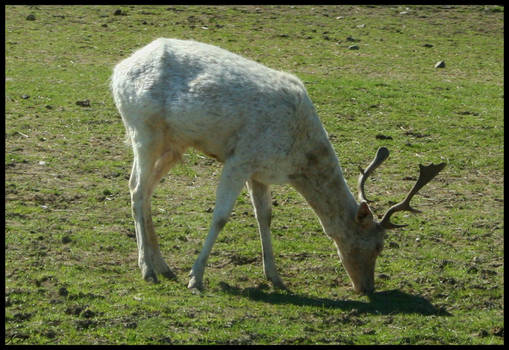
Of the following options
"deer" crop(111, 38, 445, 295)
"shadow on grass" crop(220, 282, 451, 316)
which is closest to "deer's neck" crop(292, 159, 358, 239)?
"deer" crop(111, 38, 445, 295)

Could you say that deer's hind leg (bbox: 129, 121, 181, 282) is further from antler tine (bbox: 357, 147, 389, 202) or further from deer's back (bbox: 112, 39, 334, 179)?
antler tine (bbox: 357, 147, 389, 202)

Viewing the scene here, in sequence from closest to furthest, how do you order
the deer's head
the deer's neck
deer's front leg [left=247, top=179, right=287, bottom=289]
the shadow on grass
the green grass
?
the green grass
the shadow on grass
the deer's head
the deer's neck
deer's front leg [left=247, top=179, right=287, bottom=289]

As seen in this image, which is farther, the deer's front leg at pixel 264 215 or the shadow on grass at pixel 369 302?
A: the deer's front leg at pixel 264 215

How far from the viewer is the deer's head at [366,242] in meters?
8.56

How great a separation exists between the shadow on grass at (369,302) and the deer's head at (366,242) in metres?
0.22

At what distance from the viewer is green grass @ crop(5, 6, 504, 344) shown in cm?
746

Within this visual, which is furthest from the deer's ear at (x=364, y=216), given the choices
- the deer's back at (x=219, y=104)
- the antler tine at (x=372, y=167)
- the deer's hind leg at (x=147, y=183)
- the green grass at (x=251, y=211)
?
the deer's hind leg at (x=147, y=183)

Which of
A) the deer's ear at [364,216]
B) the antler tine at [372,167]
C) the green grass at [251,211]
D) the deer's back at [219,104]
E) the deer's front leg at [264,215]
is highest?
the deer's back at [219,104]

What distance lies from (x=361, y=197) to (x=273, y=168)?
1.03 meters

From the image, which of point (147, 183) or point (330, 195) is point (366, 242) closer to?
point (330, 195)

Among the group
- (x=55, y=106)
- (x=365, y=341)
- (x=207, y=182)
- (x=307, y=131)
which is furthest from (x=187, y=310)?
(x=55, y=106)

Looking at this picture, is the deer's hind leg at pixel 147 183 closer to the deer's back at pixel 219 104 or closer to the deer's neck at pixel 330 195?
the deer's back at pixel 219 104

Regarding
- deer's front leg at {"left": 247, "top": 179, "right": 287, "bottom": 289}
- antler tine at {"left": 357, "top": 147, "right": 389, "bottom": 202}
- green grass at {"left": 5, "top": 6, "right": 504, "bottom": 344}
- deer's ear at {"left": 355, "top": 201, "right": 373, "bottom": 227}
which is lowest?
green grass at {"left": 5, "top": 6, "right": 504, "bottom": 344}

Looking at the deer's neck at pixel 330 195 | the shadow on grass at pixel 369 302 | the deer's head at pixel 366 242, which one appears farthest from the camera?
the deer's neck at pixel 330 195
